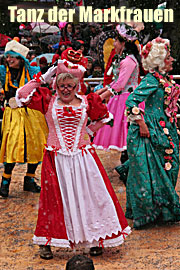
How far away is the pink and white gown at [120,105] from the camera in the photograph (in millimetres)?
6094

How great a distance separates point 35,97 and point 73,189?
0.86 m

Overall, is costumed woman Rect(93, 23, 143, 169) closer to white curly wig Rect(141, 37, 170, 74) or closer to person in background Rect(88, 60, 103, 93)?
white curly wig Rect(141, 37, 170, 74)

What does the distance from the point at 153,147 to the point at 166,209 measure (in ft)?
2.06

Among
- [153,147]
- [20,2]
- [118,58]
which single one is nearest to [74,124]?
[153,147]

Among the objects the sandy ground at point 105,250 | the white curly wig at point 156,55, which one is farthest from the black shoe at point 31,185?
the white curly wig at point 156,55

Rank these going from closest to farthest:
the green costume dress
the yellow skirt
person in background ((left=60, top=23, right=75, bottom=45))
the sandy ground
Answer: the sandy ground < the green costume dress < the yellow skirt < person in background ((left=60, top=23, right=75, bottom=45))

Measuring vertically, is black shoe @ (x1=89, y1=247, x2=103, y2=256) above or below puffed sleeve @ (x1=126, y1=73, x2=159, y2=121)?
below

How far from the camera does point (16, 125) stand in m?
5.91

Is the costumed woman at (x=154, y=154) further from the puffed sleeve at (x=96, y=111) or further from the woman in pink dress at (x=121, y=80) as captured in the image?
the woman in pink dress at (x=121, y=80)

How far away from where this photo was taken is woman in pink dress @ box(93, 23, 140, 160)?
20.0 feet

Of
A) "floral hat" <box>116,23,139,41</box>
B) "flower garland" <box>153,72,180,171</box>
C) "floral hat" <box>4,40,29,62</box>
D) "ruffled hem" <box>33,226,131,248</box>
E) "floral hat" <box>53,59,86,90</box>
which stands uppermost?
"floral hat" <box>116,23,139,41</box>

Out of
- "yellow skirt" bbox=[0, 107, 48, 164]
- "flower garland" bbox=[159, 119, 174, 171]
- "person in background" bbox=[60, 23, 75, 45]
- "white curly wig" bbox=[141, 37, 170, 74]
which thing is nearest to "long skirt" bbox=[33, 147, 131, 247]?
"flower garland" bbox=[159, 119, 174, 171]

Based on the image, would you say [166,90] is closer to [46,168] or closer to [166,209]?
[166,209]

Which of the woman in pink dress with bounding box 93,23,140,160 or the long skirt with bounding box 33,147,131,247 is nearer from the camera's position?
the long skirt with bounding box 33,147,131,247
